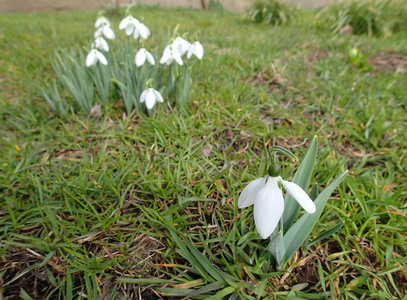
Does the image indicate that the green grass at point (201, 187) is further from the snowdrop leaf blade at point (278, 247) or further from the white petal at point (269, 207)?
the white petal at point (269, 207)

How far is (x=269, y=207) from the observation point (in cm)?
73

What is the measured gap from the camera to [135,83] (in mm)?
2012

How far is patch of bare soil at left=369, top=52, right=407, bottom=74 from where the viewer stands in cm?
290

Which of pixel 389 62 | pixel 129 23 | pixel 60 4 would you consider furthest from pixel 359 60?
pixel 60 4

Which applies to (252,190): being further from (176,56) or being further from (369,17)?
(369,17)

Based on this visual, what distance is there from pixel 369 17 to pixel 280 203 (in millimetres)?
5083

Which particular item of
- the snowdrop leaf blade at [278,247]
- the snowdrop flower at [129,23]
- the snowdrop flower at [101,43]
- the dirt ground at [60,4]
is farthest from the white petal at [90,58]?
the dirt ground at [60,4]

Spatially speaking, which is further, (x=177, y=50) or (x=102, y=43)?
(x=102, y=43)

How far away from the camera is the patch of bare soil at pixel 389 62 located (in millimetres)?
2902

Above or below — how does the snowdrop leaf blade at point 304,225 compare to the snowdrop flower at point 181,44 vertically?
below

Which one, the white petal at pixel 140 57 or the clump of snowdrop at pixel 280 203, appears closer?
the clump of snowdrop at pixel 280 203

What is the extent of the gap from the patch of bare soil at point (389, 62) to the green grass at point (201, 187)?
0.18 meters

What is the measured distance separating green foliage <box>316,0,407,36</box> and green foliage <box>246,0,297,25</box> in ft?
2.16

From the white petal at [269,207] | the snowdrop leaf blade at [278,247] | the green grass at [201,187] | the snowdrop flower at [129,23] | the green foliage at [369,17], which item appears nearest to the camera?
the white petal at [269,207]
